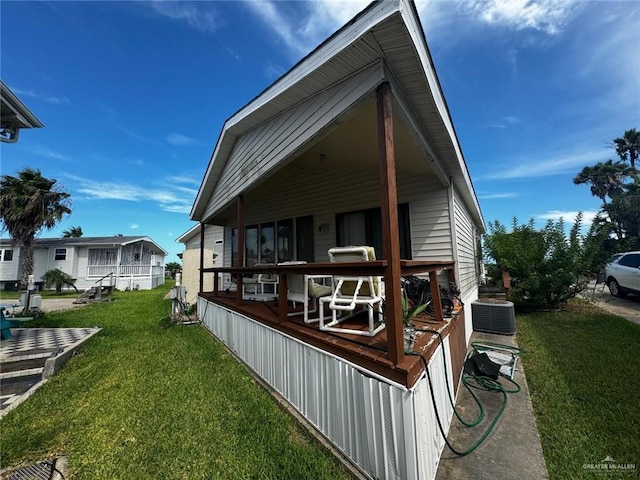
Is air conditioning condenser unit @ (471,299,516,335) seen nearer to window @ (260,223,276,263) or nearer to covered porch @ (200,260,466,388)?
covered porch @ (200,260,466,388)

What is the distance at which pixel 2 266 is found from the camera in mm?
18344

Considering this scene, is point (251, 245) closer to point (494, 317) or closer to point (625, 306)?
point (494, 317)

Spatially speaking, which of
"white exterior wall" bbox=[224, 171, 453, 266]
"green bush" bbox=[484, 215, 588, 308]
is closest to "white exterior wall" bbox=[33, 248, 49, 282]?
"white exterior wall" bbox=[224, 171, 453, 266]

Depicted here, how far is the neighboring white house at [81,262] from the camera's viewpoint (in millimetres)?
18328

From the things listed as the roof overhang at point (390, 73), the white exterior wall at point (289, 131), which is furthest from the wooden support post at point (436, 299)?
the white exterior wall at point (289, 131)

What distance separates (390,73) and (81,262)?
24.7m

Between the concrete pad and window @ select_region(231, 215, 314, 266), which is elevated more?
window @ select_region(231, 215, 314, 266)

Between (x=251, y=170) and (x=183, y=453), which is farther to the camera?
(x=251, y=170)

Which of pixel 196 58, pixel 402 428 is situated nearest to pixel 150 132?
pixel 196 58

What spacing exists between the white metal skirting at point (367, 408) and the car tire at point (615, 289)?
38.6 ft

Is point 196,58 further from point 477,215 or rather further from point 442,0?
point 477,215

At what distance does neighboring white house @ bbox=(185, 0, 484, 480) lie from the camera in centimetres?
181

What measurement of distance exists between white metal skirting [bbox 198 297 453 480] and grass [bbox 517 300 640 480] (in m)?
0.90

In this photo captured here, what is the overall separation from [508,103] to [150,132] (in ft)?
61.6
